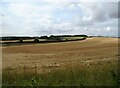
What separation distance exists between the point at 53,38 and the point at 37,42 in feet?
28.5

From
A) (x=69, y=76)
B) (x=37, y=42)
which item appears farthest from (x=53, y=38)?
(x=69, y=76)

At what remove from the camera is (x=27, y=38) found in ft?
347

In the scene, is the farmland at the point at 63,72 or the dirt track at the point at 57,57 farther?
the dirt track at the point at 57,57

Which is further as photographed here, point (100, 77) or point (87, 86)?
point (100, 77)

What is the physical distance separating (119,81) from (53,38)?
9377 centimetres

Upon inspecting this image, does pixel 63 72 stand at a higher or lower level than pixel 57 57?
higher

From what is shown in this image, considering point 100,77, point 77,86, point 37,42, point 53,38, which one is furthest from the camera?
point 53,38

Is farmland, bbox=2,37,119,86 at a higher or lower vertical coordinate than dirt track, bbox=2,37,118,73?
higher

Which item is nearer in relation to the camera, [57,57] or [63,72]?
[63,72]

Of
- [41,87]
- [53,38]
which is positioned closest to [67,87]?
[41,87]

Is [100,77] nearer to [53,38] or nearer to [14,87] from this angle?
[14,87]

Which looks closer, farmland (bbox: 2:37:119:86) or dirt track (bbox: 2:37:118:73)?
farmland (bbox: 2:37:119:86)

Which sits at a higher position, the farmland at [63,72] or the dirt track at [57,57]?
the farmland at [63,72]

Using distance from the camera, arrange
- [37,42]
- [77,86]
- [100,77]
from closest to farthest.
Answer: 1. [77,86]
2. [100,77]
3. [37,42]
